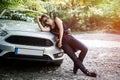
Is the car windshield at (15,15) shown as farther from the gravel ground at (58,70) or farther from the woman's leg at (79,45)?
the woman's leg at (79,45)

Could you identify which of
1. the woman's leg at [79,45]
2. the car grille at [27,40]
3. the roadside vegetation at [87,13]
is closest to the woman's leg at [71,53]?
the woman's leg at [79,45]

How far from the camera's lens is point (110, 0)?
26391 mm

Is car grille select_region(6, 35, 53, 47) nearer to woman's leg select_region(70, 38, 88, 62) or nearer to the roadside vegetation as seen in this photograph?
woman's leg select_region(70, 38, 88, 62)

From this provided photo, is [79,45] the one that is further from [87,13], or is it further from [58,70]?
[87,13]

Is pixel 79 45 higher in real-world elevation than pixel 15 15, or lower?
lower

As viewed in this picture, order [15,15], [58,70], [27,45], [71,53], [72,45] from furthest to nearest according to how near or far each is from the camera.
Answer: [15,15] < [58,70] < [72,45] < [71,53] < [27,45]

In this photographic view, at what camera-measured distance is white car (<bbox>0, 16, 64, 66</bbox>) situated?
7035mm

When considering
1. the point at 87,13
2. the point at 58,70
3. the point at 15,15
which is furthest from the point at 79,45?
the point at 87,13

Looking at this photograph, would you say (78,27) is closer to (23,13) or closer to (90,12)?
(90,12)

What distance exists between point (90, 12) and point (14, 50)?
62.1ft

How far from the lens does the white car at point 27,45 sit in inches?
277

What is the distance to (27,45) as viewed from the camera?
710 cm

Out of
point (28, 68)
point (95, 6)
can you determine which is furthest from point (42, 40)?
point (95, 6)

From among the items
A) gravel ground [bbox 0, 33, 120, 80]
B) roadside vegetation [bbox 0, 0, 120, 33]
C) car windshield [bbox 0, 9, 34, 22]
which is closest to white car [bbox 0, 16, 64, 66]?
gravel ground [bbox 0, 33, 120, 80]
